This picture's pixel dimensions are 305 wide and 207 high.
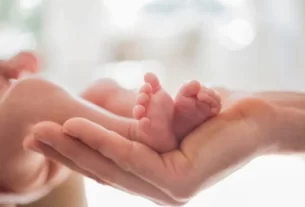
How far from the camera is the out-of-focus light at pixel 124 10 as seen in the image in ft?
3.17

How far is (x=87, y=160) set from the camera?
0.49 meters

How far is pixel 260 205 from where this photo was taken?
739mm

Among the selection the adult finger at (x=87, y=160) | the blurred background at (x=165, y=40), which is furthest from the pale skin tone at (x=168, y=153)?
the blurred background at (x=165, y=40)

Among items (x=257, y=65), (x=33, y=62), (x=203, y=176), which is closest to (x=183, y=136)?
(x=203, y=176)

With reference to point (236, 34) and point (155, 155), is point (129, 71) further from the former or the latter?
point (155, 155)

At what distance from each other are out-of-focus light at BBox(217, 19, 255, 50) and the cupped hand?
18.3 inches

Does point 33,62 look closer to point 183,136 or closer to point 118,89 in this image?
point 118,89

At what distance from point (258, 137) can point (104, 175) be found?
0.15m

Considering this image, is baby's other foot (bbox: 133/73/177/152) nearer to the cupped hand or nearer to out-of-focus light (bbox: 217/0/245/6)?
the cupped hand

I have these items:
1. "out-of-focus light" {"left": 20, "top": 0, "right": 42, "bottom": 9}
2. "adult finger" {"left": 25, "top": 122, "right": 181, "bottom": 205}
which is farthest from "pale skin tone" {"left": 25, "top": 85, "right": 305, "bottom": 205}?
"out-of-focus light" {"left": 20, "top": 0, "right": 42, "bottom": 9}

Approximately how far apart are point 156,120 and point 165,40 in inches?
19.5

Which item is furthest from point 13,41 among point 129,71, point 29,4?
point 129,71

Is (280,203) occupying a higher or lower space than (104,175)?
lower

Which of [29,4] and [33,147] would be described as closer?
[33,147]
